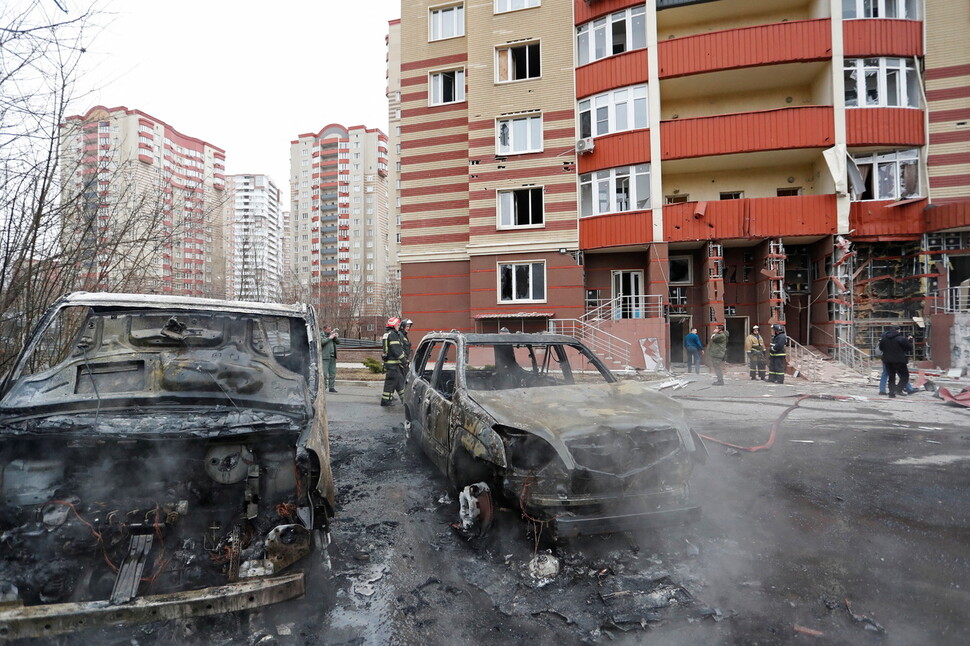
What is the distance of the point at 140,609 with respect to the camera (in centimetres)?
229

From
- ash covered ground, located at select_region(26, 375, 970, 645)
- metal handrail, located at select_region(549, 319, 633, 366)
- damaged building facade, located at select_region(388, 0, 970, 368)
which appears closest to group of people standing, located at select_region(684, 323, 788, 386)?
metal handrail, located at select_region(549, 319, 633, 366)

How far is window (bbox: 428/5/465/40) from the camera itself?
20828mm

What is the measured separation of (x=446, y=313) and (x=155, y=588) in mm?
17674

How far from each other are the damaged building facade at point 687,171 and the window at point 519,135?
75 mm

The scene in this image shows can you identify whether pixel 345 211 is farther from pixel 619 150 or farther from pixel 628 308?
pixel 628 308

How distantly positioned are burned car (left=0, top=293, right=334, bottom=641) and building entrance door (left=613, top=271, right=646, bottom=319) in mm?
16664

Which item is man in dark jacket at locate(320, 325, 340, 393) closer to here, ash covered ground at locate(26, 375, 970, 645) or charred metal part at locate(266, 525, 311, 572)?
ash covered ground at locate(26, 375, 970, 645)

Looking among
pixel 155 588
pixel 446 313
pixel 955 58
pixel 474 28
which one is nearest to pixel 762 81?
pixel 955 58

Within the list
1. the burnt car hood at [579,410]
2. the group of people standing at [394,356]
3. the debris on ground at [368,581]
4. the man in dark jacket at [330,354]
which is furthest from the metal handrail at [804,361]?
the debris on ground at [368,581]

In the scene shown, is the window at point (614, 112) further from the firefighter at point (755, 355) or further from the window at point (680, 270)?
the firefighter at point (755, 355)

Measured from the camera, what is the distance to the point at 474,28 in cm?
1950

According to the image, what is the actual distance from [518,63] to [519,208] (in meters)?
5.87

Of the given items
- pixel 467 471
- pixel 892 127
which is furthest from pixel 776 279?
pixel 467 471

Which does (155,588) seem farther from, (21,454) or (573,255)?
(573,255)
